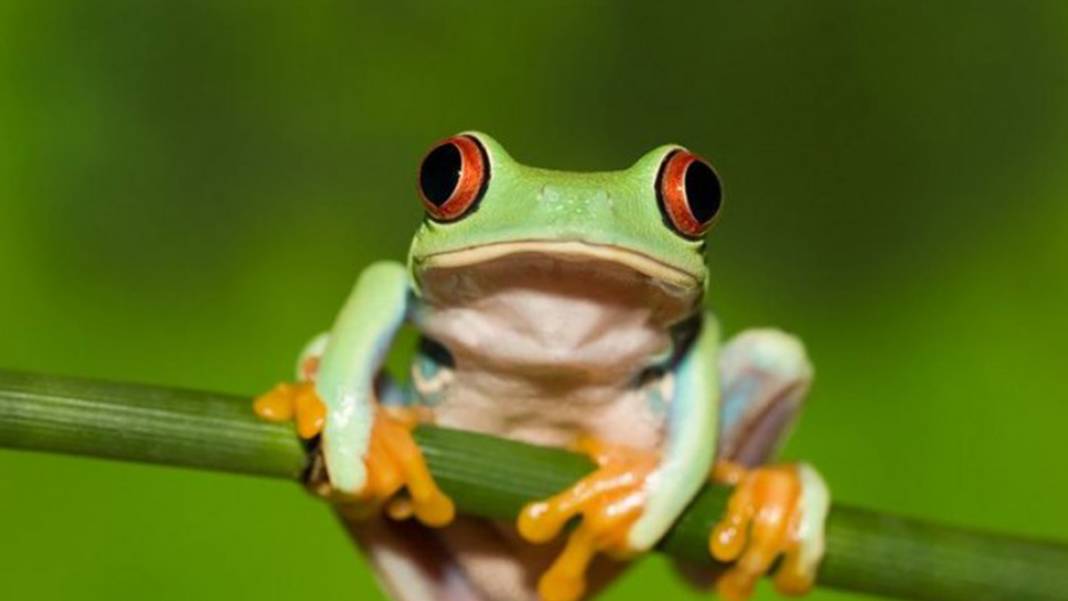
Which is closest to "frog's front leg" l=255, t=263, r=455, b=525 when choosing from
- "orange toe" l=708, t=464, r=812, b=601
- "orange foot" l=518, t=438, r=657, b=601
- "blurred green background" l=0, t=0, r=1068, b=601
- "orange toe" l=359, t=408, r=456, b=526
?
"orange toe" l=359, t=408, r=456, b=526

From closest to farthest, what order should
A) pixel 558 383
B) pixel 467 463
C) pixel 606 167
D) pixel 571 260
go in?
pixel 467 463 → pixel 571 260 → pixel 558 383 → pixel 606 167

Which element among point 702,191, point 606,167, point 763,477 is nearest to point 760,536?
point 763,477

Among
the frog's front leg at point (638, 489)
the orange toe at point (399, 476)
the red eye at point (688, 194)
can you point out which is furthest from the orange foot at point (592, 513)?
the red eye at point (688, 194)

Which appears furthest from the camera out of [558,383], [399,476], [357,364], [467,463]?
[558,383]

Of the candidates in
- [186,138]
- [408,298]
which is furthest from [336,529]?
[408,298]

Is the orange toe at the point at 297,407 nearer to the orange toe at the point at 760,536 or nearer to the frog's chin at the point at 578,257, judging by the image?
the frog's chin at the point at 578,257

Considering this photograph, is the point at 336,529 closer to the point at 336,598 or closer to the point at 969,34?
the point at 336,598

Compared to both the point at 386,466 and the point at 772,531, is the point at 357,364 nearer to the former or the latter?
the point at 386,466

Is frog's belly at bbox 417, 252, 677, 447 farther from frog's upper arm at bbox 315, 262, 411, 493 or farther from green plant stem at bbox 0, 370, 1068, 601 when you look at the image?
green plant stem at bbox 0, 370, 1068, 601
